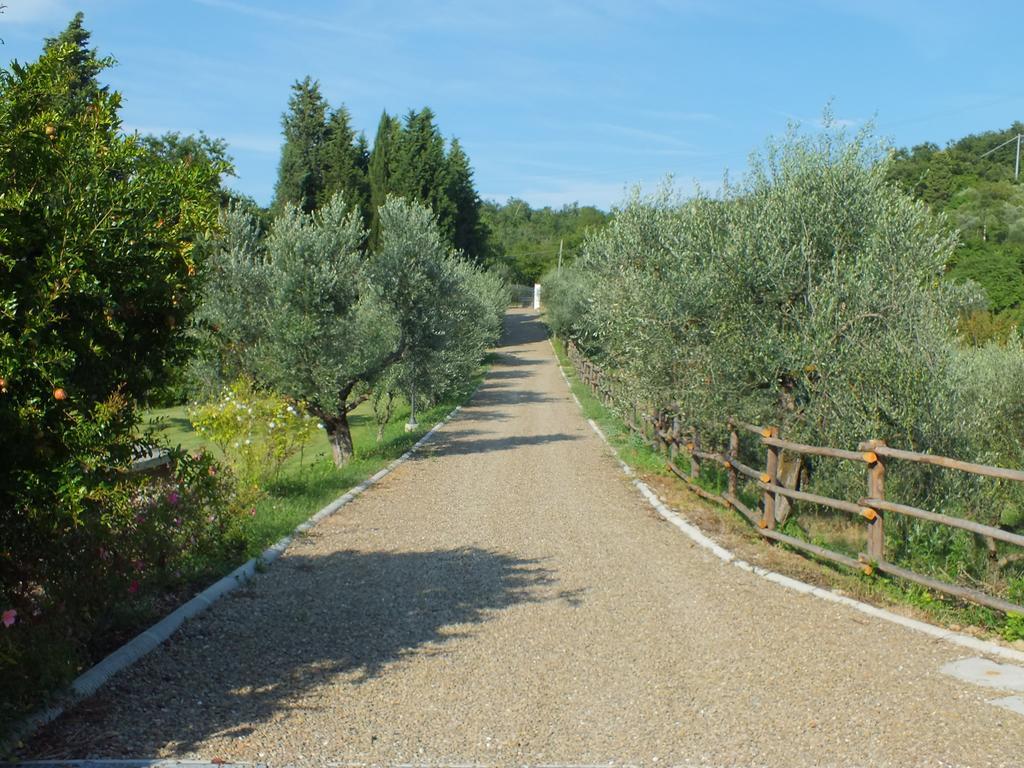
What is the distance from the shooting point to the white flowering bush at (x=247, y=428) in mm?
11719

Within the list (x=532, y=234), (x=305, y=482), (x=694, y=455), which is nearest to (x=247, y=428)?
(x=305, y=482)

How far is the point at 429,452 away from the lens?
18.4 meters

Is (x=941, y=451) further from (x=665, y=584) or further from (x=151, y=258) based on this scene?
(x=151, y=258)

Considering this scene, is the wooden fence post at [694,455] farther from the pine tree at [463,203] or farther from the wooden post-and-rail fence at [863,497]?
the pine tree at [463,203]

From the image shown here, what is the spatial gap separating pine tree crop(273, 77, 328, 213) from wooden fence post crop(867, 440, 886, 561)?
2159 inches

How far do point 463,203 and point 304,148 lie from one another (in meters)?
11.2

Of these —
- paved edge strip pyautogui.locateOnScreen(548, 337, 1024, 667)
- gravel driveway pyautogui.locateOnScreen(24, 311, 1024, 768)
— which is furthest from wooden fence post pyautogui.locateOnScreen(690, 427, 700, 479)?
gravel driveway pyautogui.locateOnScreen(24, 311, 1024, 768)

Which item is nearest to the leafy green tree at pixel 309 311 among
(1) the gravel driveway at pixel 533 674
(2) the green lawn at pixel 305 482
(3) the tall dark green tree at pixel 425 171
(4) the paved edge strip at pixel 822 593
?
(2) the green lawn at pixel 305 482

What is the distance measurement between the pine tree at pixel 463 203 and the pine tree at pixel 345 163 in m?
5.53

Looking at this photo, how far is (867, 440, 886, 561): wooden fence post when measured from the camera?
7.43 meters

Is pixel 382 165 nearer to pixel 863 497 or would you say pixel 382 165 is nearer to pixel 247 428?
pixel 247 428

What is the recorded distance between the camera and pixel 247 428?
38.7 ft

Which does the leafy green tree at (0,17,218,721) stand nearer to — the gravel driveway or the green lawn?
the green lawn

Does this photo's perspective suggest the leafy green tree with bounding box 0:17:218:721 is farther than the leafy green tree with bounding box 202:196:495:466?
No
